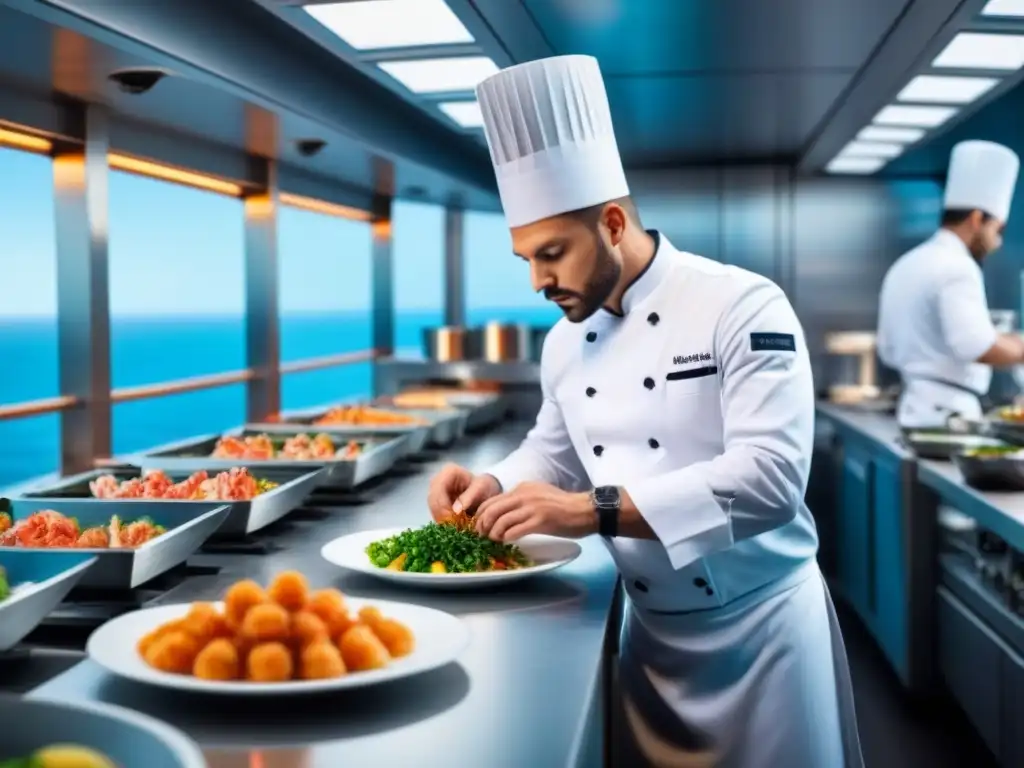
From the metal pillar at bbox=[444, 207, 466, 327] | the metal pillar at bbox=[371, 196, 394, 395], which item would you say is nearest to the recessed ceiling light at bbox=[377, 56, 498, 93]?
the metal pillar at bbox=[371, 196, 394, 395]

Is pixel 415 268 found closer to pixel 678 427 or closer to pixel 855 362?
pixel 855 362

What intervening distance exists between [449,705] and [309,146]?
3.16 meters

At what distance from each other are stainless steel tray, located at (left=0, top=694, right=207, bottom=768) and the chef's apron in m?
1.19

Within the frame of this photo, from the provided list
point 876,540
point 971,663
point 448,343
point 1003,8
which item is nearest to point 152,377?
point 448,343

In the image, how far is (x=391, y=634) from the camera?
4.09ft

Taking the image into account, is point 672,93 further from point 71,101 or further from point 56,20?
point 56,20

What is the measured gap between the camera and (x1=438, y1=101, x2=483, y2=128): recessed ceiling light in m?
3.80

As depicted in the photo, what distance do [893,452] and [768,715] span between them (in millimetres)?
2228

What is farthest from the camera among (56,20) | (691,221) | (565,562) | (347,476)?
(691,221)

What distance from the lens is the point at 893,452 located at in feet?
12.7

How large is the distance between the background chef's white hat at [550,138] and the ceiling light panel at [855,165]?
3987mm

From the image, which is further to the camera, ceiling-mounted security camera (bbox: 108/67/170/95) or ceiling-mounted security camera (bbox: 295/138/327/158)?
ceiling-mounted security camera (bbox: 295/138/327/158)

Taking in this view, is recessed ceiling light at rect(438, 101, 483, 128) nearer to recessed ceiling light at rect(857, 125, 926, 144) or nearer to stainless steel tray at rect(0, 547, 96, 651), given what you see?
recessed ceiling light at rect(857, 125, 926, 144)

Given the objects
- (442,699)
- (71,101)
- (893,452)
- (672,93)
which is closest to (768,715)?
(442,699)
